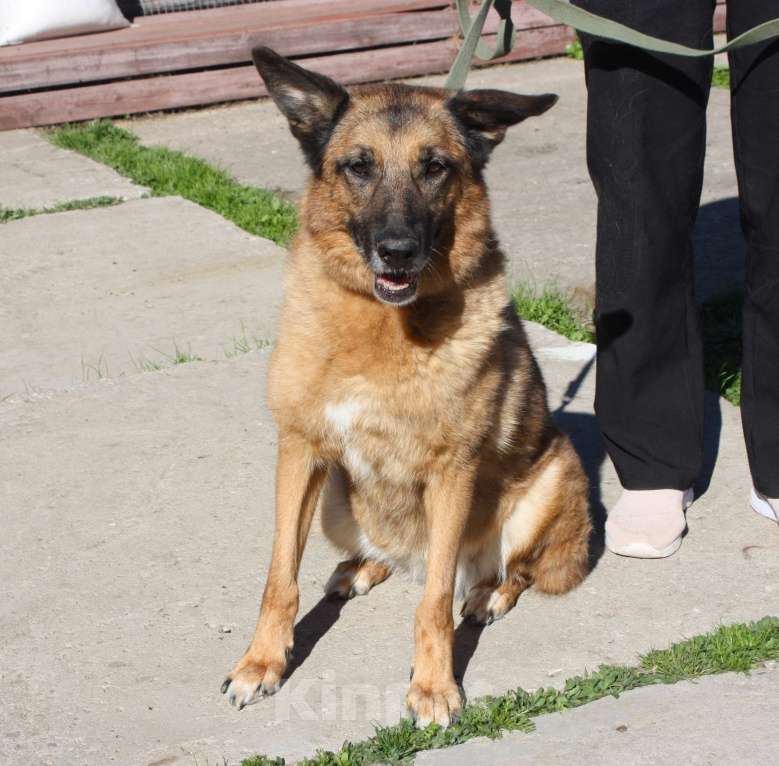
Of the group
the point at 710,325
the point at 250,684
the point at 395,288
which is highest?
the point at 395,288

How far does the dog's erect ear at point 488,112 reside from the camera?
337 centimetres

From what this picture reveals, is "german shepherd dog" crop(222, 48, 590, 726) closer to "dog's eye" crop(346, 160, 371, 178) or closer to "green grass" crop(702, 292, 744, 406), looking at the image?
"dog's eye" crop(346, 160, 371, 178)

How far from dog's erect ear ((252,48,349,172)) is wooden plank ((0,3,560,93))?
18.2 ft

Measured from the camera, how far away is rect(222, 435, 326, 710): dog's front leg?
3.19m

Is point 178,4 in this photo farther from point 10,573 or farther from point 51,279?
point 10,573

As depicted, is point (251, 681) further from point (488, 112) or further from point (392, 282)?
point (488, 112)

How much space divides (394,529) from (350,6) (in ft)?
23.6

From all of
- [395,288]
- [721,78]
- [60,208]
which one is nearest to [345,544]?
[395,288]

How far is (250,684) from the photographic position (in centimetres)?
311

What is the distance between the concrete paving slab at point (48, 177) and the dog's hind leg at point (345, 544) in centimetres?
399

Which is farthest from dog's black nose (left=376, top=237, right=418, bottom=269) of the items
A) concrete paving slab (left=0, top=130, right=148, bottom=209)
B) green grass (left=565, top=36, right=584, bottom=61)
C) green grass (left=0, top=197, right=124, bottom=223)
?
green grass (left=565, top=36, right=584, bottom=61)

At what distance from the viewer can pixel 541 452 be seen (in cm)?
371

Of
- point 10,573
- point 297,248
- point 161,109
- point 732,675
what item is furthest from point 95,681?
point 161,109

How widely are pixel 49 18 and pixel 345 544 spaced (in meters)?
6.49
